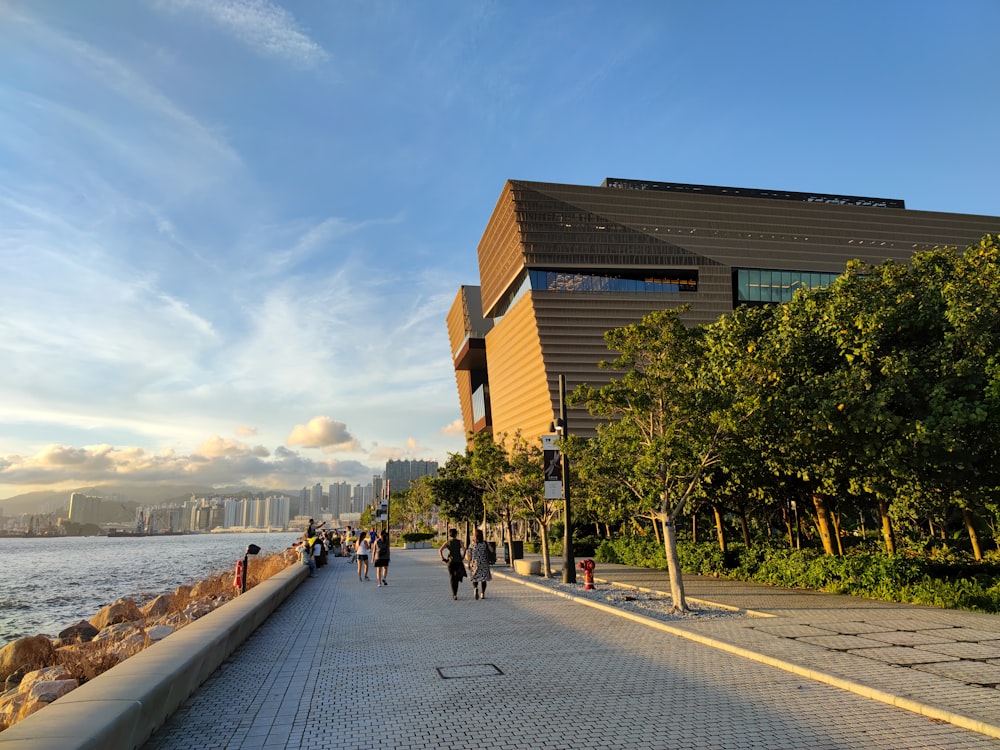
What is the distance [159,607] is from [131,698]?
18.6m

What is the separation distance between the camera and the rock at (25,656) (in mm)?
13438

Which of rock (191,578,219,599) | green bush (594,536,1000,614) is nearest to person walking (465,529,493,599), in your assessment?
green bush (594,536,1000,614)

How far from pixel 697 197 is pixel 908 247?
26.3m

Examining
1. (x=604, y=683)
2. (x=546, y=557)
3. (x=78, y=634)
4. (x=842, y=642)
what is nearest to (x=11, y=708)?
(x=604, y=683)


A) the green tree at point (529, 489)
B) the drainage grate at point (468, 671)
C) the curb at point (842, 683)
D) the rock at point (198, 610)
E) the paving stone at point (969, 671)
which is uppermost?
the green tree at point (529, 489)

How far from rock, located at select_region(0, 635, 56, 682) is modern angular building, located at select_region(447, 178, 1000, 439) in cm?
4754

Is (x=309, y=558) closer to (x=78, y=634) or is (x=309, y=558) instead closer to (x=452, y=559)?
(x=78, y=634)

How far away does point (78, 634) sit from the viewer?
17.8m

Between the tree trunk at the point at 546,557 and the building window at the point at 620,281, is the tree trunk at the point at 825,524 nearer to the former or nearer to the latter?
the tree trunk at the point at 546,557

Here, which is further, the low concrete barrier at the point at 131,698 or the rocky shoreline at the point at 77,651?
the rocky shoreline at the point at 77,651

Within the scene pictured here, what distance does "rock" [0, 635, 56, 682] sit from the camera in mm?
13438

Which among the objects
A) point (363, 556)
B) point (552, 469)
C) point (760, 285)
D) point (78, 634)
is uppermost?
point (760, 285)

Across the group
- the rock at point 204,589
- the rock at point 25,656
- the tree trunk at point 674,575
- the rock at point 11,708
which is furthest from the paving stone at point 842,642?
the rock at point 204,589

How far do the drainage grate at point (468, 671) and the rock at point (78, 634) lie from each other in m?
13.5
